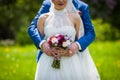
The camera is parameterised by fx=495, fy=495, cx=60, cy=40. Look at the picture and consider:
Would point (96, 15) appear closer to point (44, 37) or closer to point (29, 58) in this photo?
point (29, 58)

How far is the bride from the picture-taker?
20.9 ft

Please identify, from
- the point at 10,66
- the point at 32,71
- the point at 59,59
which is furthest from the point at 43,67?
the point at 10,66

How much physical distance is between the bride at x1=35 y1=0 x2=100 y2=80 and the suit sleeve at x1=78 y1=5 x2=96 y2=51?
8 cm

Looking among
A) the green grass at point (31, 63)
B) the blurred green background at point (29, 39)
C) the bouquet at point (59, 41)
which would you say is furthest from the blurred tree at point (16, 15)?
the bouquet at point (59, 41)

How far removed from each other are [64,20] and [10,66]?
18.4ft

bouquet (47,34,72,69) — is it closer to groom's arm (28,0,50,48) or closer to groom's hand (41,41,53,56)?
groom's hand (41,41,53,56)

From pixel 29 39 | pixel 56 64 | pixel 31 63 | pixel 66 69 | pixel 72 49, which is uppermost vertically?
pixel 72 49

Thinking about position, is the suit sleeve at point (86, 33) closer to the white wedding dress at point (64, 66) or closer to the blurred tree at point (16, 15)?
the white wedding dress at point (64, 66)

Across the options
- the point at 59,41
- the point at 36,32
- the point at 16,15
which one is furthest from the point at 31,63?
the point at 16,15

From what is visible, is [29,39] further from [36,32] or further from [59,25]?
[59,25]

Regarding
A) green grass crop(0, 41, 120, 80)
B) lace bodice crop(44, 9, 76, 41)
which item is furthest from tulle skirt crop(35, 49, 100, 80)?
green grass crop(0, 41, 120, 80)

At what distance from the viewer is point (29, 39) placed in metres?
19.9

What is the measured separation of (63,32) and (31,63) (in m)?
5.98

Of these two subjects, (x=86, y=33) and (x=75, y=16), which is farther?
(x=86, y=33)
